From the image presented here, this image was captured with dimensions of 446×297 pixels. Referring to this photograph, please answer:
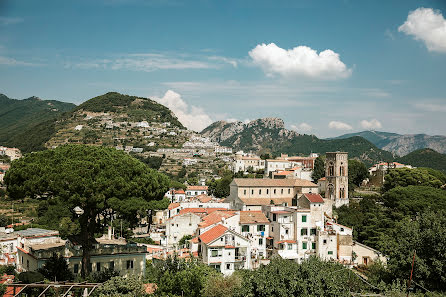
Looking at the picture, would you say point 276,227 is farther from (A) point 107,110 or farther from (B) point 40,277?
(A) point 107,110

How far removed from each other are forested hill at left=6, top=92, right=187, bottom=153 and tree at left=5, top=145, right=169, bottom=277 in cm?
9422

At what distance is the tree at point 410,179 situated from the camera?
174ft

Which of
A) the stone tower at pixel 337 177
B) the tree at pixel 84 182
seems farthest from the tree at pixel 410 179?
the tree at pixel 84 182

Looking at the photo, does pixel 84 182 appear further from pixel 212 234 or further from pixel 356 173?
pixel 356 173

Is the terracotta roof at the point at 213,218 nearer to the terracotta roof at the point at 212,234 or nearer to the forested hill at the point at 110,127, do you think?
the terracotta roof at the point at 212,234

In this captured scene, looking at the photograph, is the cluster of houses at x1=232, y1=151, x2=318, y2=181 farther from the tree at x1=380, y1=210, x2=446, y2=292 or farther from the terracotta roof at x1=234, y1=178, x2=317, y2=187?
the tree at x1=380, y1=210, x2=446, y2=292

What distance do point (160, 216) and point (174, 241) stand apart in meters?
13.6

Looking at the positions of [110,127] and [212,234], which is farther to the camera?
[110,127]

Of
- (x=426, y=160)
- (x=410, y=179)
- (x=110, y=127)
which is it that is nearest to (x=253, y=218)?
(x=410, y=179)

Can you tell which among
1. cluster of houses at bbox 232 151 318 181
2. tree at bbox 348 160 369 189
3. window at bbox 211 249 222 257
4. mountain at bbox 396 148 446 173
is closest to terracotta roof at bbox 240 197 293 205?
cluster of houses at bbox 232 151 318 181

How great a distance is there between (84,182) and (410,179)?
5016 cm

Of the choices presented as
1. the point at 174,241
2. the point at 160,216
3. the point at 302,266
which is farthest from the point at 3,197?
the point at 302,266

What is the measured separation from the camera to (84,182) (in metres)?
16.6

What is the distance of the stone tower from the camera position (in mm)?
53188
